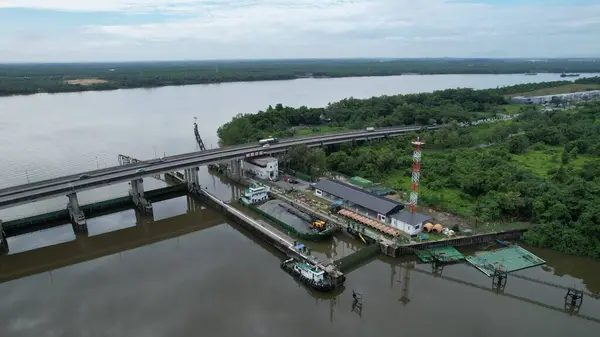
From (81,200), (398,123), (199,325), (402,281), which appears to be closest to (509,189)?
(402,281)

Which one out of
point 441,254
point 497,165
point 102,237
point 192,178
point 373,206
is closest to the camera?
point 441,254

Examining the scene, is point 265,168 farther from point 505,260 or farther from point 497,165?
point 497,165

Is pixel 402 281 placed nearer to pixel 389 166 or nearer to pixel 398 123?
pixel 389 166

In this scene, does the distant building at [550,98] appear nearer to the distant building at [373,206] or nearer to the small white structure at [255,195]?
the distant building at [373,206]

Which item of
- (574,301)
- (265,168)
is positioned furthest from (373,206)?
(265,168)

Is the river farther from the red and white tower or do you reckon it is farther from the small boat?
the red and white tower

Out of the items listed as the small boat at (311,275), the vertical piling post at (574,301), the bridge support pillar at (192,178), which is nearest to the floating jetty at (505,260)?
the vertical piling post at (574,301)
